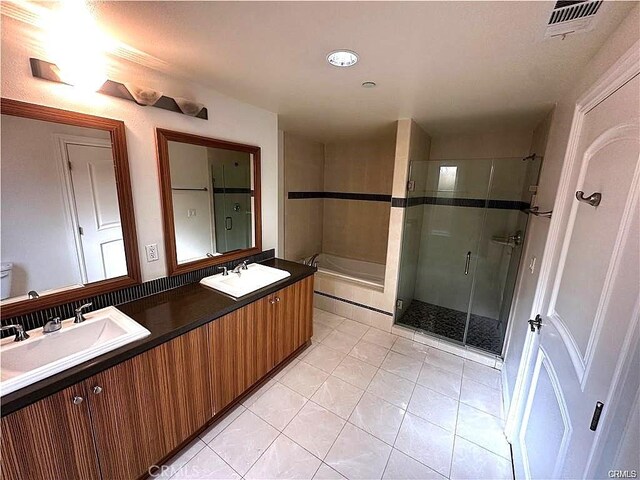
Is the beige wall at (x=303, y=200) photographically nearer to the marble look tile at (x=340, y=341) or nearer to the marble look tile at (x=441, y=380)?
the marble look tile at (x=340, y=341)

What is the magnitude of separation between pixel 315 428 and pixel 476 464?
0.97 metres

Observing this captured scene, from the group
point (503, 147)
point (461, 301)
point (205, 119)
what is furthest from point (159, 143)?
point (461, 301)

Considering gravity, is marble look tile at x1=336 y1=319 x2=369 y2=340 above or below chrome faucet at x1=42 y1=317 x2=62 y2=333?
below

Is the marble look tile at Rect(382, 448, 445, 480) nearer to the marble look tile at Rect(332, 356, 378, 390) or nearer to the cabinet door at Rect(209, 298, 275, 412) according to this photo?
the marble look tile at Rect(332, 356, 378, 390)

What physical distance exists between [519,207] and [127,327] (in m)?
3.45

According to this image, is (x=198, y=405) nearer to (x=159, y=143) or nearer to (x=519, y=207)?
(x=159, y=143)

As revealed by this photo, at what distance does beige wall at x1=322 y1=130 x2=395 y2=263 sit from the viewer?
11.7ft

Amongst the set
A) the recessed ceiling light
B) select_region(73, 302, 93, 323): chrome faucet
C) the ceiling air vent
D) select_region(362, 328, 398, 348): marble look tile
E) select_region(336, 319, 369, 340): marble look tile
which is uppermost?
the recessed ceiling light

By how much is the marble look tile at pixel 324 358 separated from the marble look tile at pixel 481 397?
1.02 meters

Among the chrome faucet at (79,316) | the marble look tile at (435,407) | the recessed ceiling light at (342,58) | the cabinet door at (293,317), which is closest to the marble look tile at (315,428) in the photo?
the cabinet door at (293,317)

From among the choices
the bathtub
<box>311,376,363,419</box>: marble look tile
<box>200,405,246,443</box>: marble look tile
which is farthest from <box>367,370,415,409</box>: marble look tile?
the bathtub

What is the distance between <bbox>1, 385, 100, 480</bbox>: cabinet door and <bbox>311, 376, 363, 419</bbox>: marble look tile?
4.24 feet

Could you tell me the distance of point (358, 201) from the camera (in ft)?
12.6

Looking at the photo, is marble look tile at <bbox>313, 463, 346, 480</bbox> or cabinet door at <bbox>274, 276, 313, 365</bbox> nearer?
marble look tile at <bbox>313, 463, 346, 480</bbox>
